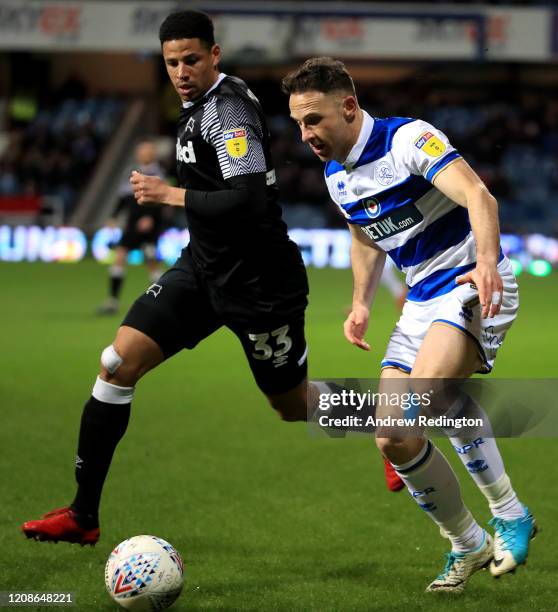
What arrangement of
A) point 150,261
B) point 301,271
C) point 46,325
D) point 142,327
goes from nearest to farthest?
1. point 142,327
2. point 301,271
3. point 46,325
4. point 150,261

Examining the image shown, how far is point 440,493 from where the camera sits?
416 centimetres

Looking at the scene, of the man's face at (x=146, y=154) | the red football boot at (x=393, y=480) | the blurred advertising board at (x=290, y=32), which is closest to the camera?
the red football boot at (x=393, y=480)

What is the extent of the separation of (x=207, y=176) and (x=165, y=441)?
8.23 feet

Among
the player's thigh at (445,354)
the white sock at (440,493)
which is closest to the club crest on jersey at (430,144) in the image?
the player's thigh at (445,354)

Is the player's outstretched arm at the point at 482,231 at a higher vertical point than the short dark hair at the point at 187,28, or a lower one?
lower

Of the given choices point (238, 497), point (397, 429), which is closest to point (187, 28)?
point (397, 429)

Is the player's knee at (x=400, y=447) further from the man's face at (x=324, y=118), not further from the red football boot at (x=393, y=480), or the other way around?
the man's face at (x=324, y=118)

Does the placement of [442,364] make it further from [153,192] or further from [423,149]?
[153,192]

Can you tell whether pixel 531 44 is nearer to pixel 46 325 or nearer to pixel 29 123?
pixel 29 123

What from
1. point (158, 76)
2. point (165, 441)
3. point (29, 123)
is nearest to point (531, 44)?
point (158, 76)

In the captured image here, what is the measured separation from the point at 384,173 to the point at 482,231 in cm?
62

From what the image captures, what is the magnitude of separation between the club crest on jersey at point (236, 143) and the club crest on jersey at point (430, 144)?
72 centimetres

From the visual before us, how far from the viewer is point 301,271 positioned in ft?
16.4

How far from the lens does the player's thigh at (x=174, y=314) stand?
466cm
